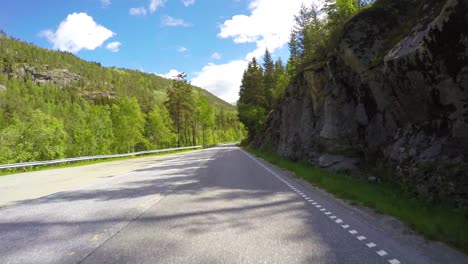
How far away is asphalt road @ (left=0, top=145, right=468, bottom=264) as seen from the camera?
4.61m

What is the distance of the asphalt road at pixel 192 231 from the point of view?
15.1 ft

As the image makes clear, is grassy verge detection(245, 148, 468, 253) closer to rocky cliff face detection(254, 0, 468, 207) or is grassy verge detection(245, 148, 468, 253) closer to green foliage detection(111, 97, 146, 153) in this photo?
rocky cliff face detection(254, 0, 468, 207)

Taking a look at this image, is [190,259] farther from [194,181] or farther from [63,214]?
[194,181]

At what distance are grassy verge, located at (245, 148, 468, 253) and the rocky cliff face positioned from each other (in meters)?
0.54

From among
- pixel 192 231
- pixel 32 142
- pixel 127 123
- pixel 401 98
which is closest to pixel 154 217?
pixel 192 231

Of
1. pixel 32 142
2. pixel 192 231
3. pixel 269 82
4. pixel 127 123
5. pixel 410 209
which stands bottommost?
pixel 410 209

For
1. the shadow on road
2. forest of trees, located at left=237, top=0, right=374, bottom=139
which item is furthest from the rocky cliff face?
forest of trees, located at left=237, top=0, right=374, bottom=139

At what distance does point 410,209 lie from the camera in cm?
757

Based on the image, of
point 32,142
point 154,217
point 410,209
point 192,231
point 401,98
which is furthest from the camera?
point 32,142

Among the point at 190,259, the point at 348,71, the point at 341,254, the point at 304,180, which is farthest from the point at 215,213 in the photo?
the point at 348,71

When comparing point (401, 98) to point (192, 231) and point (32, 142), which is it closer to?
point (192, 231)

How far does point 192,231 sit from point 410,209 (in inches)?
209

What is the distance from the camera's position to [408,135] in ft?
36.8

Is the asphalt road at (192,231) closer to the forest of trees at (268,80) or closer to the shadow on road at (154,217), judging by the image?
the shadow on road at (154,217)
